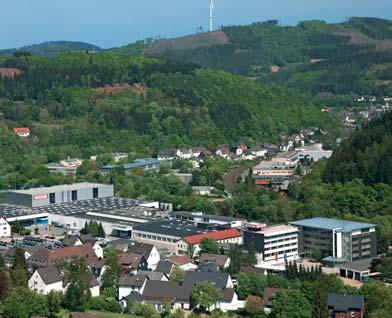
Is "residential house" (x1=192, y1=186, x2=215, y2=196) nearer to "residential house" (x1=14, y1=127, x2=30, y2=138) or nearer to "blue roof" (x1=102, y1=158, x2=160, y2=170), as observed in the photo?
"blue roof" (x1=102, y1=158, x2=160, y2=170)

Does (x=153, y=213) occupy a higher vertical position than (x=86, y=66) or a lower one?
lower

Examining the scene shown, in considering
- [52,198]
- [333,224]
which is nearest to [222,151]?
[52,198]

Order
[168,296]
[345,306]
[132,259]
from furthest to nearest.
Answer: [132,259]
[168,296]
[345,306]

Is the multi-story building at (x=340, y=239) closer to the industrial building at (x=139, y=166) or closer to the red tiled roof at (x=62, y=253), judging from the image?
the red tiled roof at (x=62, y=253)

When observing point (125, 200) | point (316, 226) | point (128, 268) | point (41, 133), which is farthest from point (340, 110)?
point (128, 268)

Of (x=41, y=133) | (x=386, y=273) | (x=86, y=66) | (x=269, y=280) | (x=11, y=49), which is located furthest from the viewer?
(x=11, y=49)

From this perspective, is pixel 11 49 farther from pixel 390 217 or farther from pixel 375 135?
pixel 390 217

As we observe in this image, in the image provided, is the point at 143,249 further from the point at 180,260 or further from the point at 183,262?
the point at 183,262
